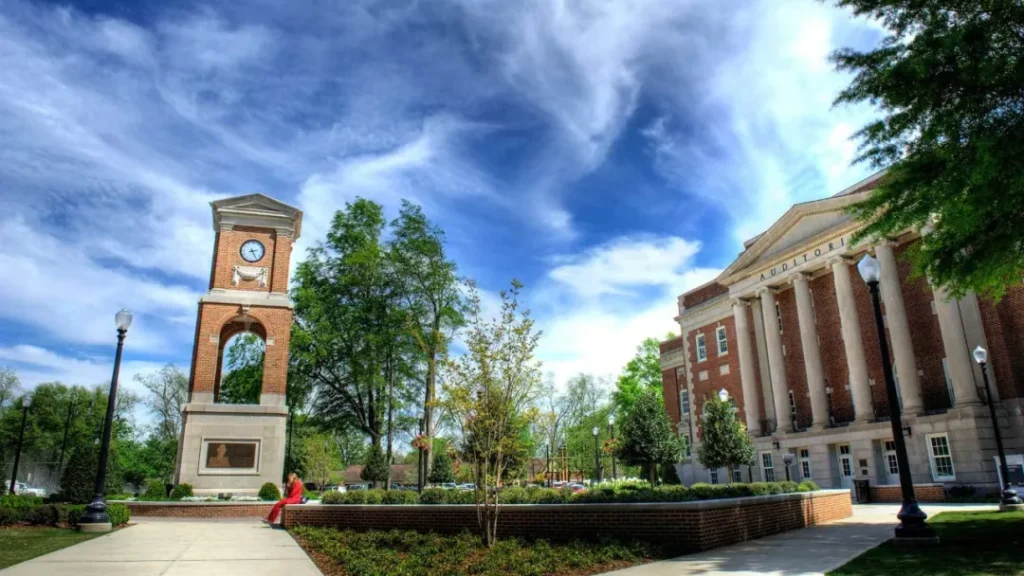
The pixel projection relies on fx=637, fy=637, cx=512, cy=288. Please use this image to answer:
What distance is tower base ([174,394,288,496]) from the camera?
85.1ft

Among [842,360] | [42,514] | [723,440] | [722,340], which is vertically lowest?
[42,514]

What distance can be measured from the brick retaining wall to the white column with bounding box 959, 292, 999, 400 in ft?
17.1

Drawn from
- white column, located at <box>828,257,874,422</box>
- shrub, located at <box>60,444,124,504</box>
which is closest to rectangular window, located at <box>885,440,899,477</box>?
white column, located at <box>828,257,874,422</box>

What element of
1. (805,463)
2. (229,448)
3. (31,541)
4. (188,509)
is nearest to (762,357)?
(805,463)

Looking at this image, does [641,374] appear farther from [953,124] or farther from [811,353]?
[953,124]

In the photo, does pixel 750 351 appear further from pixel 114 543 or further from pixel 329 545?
pixel 114 543

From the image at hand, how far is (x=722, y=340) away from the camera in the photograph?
46.6 m

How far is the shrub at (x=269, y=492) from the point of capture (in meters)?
25.0

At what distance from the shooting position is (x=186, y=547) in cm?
1308

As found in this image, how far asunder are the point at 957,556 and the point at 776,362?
3054 centimetres

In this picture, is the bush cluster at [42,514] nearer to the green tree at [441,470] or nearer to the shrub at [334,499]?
the shrub at [334,499]

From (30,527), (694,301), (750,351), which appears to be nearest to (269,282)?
(30,527)

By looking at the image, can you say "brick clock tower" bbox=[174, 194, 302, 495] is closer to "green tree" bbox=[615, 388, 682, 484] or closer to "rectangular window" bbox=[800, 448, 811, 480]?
"green tree" bbox=[615, 388, 682, 484]

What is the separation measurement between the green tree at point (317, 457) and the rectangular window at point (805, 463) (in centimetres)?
4062
